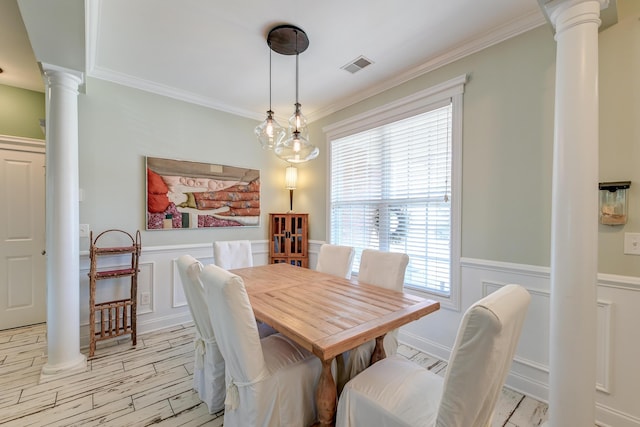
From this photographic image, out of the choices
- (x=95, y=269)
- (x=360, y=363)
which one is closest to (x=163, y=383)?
(x=95, y=269)

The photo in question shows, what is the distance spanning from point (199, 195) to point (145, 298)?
4.16 ft

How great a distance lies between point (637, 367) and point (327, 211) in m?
2.89

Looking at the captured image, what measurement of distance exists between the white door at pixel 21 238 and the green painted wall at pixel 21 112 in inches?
8.9

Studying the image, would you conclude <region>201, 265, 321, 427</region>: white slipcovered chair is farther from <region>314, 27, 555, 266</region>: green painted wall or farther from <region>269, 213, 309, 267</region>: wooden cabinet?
<region>269, 213, 309, 267</region>: wooden cabinet

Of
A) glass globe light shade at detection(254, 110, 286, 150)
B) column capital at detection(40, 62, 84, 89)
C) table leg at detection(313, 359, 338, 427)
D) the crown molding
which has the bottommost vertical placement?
table leg at detection(313, 359, 338, 427)

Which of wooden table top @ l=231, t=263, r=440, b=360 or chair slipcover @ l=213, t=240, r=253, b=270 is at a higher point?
chair slipcover @ l=213, t=240, r=253, b=270

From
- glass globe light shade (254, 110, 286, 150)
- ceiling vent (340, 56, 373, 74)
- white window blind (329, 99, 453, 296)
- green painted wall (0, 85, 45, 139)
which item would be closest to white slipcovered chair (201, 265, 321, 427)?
glass globe light shade (254, 110, 286, 150)

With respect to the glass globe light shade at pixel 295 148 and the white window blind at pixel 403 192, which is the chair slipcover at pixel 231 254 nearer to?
the white window blind at pixel 403 192

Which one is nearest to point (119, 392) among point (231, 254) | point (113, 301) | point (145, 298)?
point (113, 301)

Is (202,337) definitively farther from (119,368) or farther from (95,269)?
(95,269)

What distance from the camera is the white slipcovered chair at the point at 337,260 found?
2.54 meters

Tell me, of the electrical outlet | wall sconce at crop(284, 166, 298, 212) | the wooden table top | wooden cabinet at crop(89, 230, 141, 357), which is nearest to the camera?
the wooden table top

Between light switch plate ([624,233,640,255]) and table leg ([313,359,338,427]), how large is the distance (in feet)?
6.23

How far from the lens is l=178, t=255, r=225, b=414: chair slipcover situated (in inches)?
68.3
